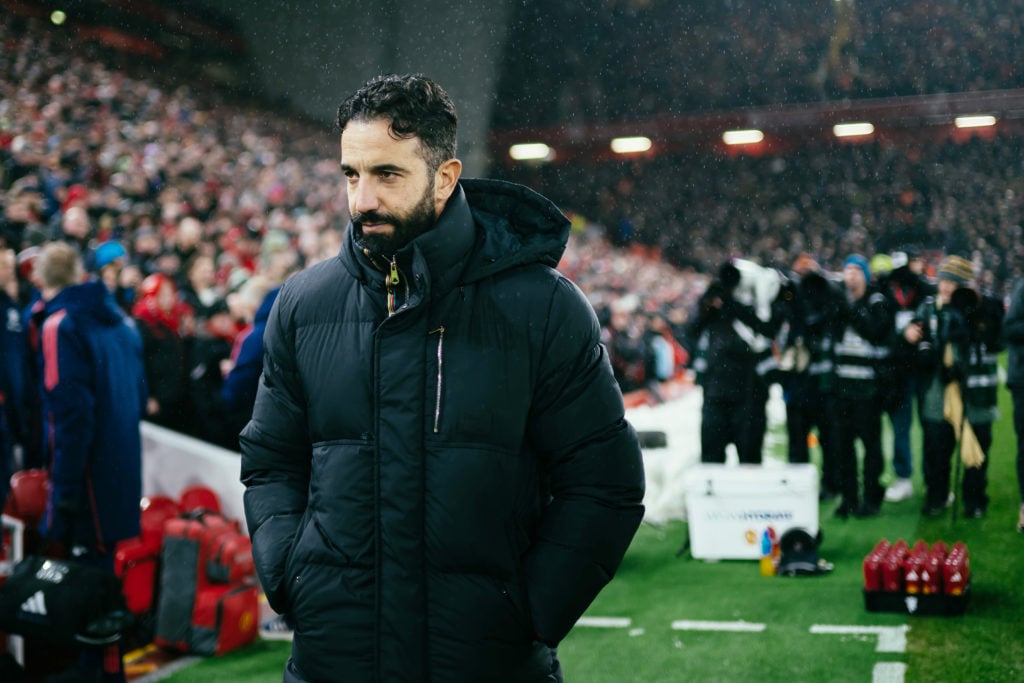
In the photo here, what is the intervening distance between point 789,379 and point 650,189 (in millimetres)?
18424

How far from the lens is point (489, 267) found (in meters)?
1.76

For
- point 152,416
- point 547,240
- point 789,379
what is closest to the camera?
point 547,240

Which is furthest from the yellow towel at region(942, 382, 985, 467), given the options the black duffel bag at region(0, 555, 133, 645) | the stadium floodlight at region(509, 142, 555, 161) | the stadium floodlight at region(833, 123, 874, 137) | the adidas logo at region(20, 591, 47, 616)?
the stadium floodlight at region(833, 123, 874, 137)

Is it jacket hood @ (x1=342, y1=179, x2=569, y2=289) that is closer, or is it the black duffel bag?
jacket hood @ (x1=342, y1=179, x2=569, y2=289)

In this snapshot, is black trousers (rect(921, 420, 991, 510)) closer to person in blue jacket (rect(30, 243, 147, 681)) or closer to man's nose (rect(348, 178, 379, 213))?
person in blue jacket (rect(30, 243, 147, 681))

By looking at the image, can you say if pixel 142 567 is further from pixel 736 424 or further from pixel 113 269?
pixel 736 424

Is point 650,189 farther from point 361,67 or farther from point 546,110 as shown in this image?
point 361,67

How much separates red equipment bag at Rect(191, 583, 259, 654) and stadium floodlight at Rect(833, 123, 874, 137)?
2000cm

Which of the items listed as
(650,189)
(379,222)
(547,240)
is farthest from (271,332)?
(650,189)

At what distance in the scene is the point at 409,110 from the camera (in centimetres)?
167

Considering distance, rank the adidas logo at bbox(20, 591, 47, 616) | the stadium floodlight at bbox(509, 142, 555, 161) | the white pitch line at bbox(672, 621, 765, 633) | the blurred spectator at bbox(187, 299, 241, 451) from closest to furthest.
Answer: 1. the adidas logo at bbox(20, 591, 47, 616)
2. the white pitch line at bbox(672, 621, 765, 633)
3. the blurred spectator at bbox(187, 299, 241, 451)
4. the stadium floodlight at bbox(509, 142, 555, 161)

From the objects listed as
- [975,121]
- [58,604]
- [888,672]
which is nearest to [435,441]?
[58,604]

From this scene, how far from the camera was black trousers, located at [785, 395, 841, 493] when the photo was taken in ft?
23.2

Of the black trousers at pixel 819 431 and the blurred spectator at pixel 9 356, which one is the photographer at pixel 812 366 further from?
the blurred spectator at pixel 9 356
